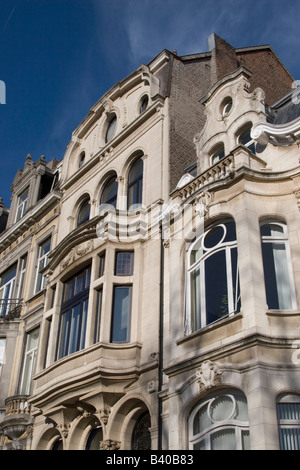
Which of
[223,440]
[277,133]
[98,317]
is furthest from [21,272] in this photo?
[223,440]

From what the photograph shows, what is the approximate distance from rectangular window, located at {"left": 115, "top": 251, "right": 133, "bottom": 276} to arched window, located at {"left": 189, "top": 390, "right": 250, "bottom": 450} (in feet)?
17.1

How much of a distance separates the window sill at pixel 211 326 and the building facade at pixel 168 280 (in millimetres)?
34

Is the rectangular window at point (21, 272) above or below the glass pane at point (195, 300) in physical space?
above

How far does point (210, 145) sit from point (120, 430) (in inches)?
332

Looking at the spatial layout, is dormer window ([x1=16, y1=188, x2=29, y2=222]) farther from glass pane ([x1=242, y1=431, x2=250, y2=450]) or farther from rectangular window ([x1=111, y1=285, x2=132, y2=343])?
glass pane ([x1=242, y1=431, x2=250, y2=450])

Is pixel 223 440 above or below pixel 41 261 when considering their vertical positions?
below

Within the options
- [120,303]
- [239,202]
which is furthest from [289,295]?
[120,303]

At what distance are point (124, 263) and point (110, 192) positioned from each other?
462cm

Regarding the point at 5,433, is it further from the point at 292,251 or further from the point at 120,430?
the point at 292,251

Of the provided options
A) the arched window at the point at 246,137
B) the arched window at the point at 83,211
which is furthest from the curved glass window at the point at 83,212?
the arched window at the point at 246,137

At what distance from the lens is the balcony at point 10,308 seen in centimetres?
2184

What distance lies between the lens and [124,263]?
16.3m

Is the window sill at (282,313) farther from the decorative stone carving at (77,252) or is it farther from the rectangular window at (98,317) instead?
the decorative stone carving at (77,252)

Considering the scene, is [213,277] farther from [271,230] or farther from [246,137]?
[246,137]
